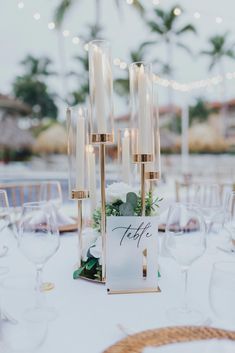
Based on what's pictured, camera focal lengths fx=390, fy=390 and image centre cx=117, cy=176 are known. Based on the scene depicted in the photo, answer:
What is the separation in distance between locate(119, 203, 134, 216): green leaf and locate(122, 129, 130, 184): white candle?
0.24 m

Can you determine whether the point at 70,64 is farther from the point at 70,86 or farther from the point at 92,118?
the point at 92,118

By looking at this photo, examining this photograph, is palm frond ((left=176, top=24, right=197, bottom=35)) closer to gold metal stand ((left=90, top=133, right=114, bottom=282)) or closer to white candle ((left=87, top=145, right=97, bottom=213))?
white candle ((left=87, top=145, right=97, bottom=213))

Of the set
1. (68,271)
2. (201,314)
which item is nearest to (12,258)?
(68,271)

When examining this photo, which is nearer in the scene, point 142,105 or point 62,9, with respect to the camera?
point 142,105

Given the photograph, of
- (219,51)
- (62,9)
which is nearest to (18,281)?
(62,9)

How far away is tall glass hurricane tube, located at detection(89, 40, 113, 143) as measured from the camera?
0.87 m

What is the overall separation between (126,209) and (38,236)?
20cm

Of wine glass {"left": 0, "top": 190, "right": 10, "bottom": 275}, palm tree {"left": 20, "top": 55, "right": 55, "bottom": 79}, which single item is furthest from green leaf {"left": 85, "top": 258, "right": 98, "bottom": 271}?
palm tree {"left": 20, "top": 55, "right": 55, "bottom": 79}

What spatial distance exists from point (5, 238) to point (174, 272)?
62 centimetres

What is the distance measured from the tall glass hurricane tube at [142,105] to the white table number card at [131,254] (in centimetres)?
17

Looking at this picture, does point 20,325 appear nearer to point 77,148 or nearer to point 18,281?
point 18,281

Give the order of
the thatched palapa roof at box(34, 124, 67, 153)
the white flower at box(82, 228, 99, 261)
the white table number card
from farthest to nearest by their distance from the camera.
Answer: the thatched palapa roof at box(34, 124, 67, 153) → the white flower at box(82, 228, 99, 261) → the white table number card

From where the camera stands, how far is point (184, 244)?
0.77m

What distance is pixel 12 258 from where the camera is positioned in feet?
3.58
